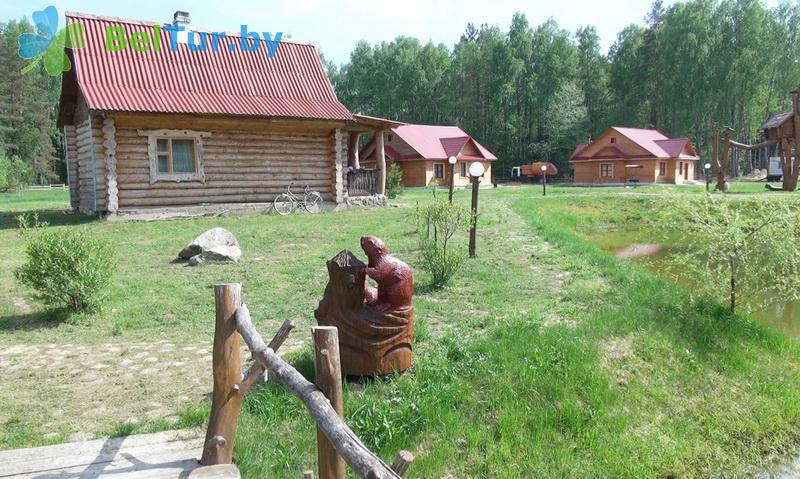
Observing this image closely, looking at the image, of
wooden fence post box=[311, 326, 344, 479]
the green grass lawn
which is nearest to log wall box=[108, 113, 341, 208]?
the green grass lawn

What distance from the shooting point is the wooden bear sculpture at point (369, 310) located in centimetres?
474

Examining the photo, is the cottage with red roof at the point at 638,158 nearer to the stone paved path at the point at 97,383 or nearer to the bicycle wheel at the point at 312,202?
the bicycle wheel at the point at 312,202

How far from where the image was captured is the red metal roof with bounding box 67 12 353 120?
15.6m

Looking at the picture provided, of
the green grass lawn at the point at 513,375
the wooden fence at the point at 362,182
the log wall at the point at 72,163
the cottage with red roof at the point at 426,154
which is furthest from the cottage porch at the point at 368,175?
the cottage with red roof at the point at 426,154

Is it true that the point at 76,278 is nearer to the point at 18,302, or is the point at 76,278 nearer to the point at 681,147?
the point at 18,302

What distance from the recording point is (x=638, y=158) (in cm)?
4122

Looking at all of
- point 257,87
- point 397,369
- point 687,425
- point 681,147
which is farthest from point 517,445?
point 681,147

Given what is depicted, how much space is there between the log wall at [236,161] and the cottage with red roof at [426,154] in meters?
20.8

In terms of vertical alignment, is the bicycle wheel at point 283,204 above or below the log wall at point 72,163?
below

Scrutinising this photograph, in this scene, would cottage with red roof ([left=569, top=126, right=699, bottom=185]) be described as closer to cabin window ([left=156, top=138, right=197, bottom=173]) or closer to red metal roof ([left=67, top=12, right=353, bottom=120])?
red metal roof ([left=67, top=12, right=353, bottom=120])

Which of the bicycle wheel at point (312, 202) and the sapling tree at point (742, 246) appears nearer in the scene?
the sapling tree at point (742, 246)

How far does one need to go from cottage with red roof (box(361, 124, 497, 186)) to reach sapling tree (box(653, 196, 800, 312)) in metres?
31.7

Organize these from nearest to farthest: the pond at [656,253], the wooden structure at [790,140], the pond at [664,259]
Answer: the pond at [664,259]
the pond at [656,253]
the wooden structure at [790,140]

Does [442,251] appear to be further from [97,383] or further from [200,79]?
[200,79]
